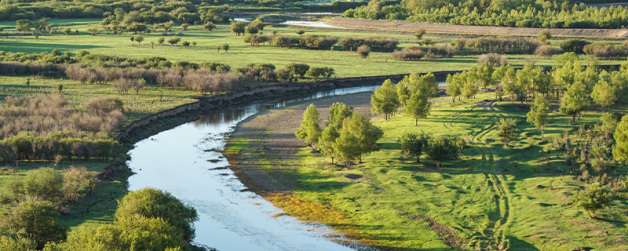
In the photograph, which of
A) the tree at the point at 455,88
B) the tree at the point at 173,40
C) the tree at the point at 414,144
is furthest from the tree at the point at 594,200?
the tree at the point at 173,40

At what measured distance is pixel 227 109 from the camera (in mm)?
96688

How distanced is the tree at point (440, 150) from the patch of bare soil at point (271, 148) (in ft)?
41.1

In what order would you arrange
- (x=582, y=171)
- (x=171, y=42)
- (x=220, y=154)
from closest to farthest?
(x=582, y=171), (x=220, y=154), (x=171, y=42)

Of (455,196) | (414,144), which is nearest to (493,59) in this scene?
(414,144)

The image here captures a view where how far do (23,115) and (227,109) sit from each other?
3004 centimetres

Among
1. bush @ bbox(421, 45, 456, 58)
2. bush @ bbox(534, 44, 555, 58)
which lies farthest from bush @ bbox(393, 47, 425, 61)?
bush @ bbox(534, 44, 555, 58)

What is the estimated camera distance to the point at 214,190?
5697cm

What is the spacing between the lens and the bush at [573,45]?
14820 centimetres

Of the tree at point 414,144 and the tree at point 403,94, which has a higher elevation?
the tree at point 403,94

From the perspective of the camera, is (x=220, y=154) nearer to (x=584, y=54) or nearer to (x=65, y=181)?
(x=65, y=181)

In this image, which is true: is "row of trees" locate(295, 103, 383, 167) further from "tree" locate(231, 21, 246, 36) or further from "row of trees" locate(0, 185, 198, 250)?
"tree" locate(231, 21, 246, 36)

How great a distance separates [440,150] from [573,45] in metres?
105

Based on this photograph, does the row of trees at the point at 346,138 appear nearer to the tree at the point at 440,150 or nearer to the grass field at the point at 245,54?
the tree at the point at 440,150

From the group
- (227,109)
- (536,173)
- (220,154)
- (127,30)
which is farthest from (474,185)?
(127,30)
